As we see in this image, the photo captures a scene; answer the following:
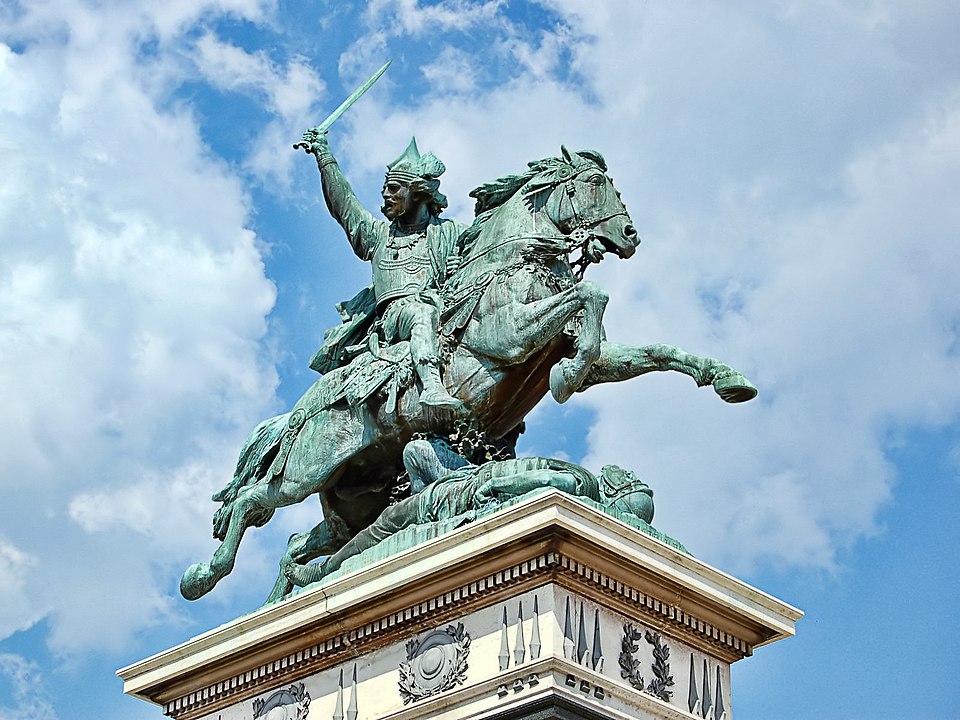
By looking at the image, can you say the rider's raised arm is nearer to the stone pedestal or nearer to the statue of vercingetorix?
the statue of vercingetorix

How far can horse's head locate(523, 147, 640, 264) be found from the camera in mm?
15914

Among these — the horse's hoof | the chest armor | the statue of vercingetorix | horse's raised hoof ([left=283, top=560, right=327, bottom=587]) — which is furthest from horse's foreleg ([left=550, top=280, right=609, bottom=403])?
horse's raised hoof ([left=283, top=560, right=327, bottom=587])

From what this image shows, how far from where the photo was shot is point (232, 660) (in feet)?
49.5

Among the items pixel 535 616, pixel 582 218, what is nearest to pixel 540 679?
pixel 535 616

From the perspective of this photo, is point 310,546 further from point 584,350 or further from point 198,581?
point 584,350

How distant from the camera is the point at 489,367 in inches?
614

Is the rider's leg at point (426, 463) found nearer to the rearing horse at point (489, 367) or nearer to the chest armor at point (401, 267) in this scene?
the rearing horse at point (489, 367)

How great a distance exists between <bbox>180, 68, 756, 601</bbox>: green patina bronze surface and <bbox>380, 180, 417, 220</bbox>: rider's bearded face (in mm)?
12

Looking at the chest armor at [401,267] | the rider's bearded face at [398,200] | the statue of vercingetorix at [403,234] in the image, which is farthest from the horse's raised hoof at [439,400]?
the rider's bearded face at [398,200]

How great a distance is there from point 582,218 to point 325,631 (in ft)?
13.6

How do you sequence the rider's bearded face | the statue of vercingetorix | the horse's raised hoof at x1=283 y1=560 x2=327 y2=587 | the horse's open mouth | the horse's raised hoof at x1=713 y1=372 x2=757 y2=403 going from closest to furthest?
the horse's raised hoof at x1=713 y1=372 x2=757 y2=403 → the horse's open mouth → the horse's raised hoof at x1=283 y1=560 x2=327 y2=587 → the statue of vercingetorix → the rider's bearded face

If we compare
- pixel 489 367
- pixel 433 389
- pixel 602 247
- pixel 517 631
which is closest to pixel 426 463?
pixel 433 389

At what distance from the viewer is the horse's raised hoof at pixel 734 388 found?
1480 centimetres

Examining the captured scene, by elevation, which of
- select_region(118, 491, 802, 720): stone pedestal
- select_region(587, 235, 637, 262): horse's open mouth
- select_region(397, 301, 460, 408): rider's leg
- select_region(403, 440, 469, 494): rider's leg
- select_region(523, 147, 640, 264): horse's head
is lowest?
select_region(118, 491, 802, 720): stone pedestal
